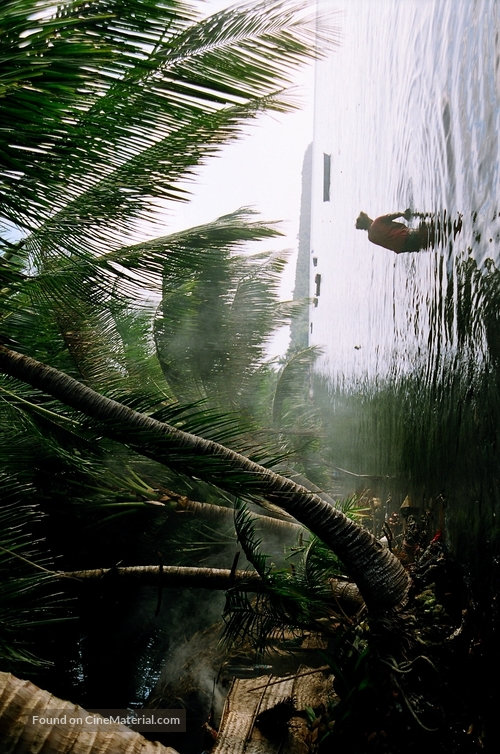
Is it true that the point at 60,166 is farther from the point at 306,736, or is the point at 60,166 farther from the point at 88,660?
the point at 88,660

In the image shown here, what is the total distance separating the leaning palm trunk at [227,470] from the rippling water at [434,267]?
1.04 feet

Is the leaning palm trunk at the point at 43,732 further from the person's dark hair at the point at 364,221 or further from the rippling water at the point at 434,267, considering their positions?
the person's dark hair at the point at 364,221

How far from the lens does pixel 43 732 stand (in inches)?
34.7

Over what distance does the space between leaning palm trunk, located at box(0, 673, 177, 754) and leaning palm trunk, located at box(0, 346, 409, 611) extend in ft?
2.47

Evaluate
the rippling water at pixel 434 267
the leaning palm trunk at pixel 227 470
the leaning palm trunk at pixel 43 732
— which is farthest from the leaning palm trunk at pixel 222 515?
the leaning palm trunk at pixel 43 732

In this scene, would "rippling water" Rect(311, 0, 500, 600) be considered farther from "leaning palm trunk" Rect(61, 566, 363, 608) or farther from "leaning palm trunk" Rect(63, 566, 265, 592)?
"leaning palm trunk" Rect(63, 566, 265, 592)

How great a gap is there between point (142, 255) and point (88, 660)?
298 cm

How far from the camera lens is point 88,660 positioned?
3.88m

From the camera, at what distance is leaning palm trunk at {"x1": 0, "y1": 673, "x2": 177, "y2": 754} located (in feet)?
2.86

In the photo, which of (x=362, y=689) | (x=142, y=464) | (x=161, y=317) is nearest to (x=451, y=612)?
(x=362, y=689)

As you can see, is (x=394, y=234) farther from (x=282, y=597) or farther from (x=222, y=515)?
(x=222, y=515)

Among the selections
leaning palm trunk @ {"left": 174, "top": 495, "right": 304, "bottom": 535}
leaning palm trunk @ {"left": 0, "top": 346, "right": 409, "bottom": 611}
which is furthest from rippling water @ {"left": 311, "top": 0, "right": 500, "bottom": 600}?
leaning palm trunk @ {"left": 174, "top": 495, "right": 304, "bottom": 535}

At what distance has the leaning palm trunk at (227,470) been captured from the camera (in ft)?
5.42

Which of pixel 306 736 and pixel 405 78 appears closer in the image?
pixel 306 736
